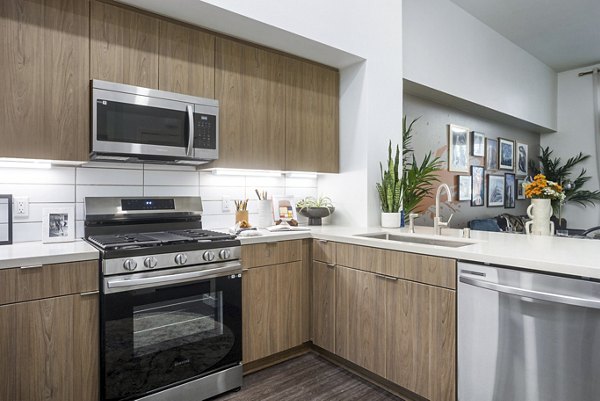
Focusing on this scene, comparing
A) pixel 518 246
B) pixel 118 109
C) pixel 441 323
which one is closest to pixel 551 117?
pixel 518 246

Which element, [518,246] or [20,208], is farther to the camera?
[20,208]

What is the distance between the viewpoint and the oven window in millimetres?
1885

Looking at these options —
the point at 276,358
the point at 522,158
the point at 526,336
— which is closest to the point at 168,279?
the point at 276,358

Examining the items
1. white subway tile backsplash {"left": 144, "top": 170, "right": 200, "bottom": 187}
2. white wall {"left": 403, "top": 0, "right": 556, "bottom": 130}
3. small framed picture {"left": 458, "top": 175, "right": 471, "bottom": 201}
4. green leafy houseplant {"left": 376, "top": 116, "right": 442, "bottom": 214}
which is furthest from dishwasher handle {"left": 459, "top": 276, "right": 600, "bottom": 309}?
small framed picture {"left": 458, "top": 175, "right": 471, "bottom": 201}

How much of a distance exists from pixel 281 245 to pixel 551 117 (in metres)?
6.45

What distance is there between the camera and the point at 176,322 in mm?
2000

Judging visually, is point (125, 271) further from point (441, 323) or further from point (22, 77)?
point (441, 323)

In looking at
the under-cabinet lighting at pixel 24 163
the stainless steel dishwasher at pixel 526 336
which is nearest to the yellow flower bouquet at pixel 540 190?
the stainless steel dishwasher at pixel 526 336

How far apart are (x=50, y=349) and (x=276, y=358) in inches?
56.0

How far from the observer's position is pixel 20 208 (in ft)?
6.72

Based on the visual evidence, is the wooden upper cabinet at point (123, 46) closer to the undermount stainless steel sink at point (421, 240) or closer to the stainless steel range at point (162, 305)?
the stainless steel range at point (162, 305)

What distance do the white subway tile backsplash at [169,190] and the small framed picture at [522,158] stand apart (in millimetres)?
5921

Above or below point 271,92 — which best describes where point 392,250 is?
below

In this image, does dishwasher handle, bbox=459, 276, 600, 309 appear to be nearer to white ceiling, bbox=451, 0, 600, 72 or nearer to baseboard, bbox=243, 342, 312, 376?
baseboard, bbox=243, 342, 312, 376
